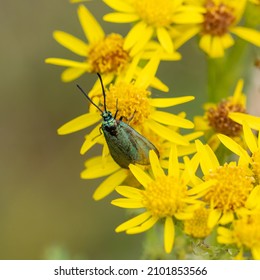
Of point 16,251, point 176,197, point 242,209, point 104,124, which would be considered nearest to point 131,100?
point 104,124

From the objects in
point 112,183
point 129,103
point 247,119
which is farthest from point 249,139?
point 112,183

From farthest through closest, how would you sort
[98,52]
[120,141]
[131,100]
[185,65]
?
[185,65]
[98,52]
[131,100]
[120,141]

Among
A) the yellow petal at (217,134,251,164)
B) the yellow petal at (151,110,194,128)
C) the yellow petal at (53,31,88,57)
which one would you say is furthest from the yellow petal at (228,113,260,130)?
the yellow petal at (53,31,88,57)

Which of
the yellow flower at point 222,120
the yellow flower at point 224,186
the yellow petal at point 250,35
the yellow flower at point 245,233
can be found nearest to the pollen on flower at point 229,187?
the yellow flower at point 224,186

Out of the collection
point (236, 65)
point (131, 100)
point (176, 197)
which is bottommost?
point (176, 197)

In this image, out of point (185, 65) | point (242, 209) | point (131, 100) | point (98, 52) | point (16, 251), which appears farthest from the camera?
point (185, 65)

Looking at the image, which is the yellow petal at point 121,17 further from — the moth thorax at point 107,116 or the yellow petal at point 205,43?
the moth thorax at point 107,116
